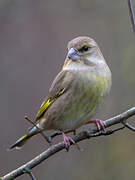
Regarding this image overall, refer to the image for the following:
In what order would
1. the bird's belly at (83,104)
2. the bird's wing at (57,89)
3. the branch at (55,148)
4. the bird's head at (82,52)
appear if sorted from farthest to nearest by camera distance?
the bird's wing at (57,89)
the bird's head at (82,52)
the bird's belly at (83,104)
the branch at (55,148)

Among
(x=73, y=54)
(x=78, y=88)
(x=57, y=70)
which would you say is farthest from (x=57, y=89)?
(x=57, y=70)

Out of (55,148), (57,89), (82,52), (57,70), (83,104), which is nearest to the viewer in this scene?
(55,148)

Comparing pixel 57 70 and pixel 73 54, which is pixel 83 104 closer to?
pixel 73 54

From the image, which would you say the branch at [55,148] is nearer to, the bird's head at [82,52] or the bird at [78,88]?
the bird at [78,88]

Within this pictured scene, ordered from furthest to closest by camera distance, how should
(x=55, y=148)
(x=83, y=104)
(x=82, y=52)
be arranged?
(x=82, y=52), (x=83, y=104), (x=55, y=148)

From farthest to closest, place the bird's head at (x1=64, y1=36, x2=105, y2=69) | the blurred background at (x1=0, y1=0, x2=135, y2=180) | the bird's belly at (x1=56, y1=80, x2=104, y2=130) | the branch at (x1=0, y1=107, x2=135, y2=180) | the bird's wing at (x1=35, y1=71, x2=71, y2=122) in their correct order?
1. the blurred background at (x1=0, y1=0, x2=135, y2=180)
2. the bird's wing at (x1=35, y1=71, x2=71, y2=122)
3. the bird's head at (x1=64, y1=36, x2=105, y2=69)
4. the bird's belly at (x1=56, y1=80, x2=104, y2=130)
5. the branch at (x1=0, y1=107, x2=135, y2=180)

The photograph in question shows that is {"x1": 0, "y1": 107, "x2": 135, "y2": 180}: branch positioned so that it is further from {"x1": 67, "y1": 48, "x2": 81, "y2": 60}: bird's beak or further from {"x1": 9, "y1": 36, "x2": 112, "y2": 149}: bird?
{"x1": 67, "y1": 48, "x2": 81, "y2": 60}: bird's beak

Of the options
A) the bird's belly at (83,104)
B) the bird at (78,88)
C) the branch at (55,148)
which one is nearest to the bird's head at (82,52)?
the bird at (78,88)

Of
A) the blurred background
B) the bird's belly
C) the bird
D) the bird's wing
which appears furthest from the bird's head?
the blurred background
